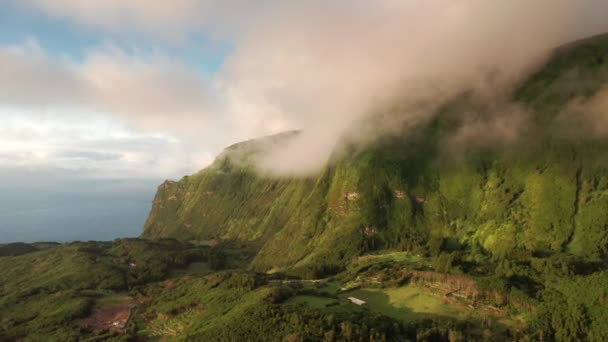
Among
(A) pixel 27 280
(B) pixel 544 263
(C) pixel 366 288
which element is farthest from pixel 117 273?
(B) pixel 544 263

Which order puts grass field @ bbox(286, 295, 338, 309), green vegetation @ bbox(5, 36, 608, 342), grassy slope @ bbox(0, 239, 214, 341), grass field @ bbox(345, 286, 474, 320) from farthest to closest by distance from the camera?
grassy slope @ bbox(0, 239, 214, 341) < grass field @ bbox(286, 295, 338, 309) < grass field @ bbox(345, 286, 474, 320) < green vegetation @ bbox(5, 36, 608, 342)

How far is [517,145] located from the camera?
615 feet

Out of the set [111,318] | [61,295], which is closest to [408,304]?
[111,318]

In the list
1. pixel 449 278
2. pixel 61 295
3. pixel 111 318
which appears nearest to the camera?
pixel 449 278

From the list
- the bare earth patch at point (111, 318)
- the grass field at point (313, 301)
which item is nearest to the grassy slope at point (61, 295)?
the bare earth patch at point (111, 318)

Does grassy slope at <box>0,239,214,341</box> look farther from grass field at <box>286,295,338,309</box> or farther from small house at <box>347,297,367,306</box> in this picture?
small house at <box>347,297,367,306</box>

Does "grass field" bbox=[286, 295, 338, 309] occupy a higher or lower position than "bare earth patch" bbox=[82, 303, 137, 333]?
higher

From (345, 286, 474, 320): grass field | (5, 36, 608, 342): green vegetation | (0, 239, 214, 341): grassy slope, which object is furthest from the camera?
(0, 239, 214, 341): grassy slope

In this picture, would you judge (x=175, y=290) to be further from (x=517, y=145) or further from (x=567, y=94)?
(x=567, y=94)

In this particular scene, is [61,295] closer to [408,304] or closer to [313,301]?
[313,301]

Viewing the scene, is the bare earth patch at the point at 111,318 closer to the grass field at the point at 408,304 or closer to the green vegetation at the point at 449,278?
the green vegetation at the point at 449,278

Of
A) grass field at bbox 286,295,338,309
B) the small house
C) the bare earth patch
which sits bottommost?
the bare earth patch

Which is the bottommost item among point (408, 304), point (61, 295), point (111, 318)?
point (111, 318)

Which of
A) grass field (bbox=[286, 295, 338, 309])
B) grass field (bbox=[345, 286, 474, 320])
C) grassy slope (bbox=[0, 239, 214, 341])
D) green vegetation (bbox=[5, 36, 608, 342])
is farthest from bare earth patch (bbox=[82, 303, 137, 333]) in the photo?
grass field (bbox=[345, 286, 474, 320])
